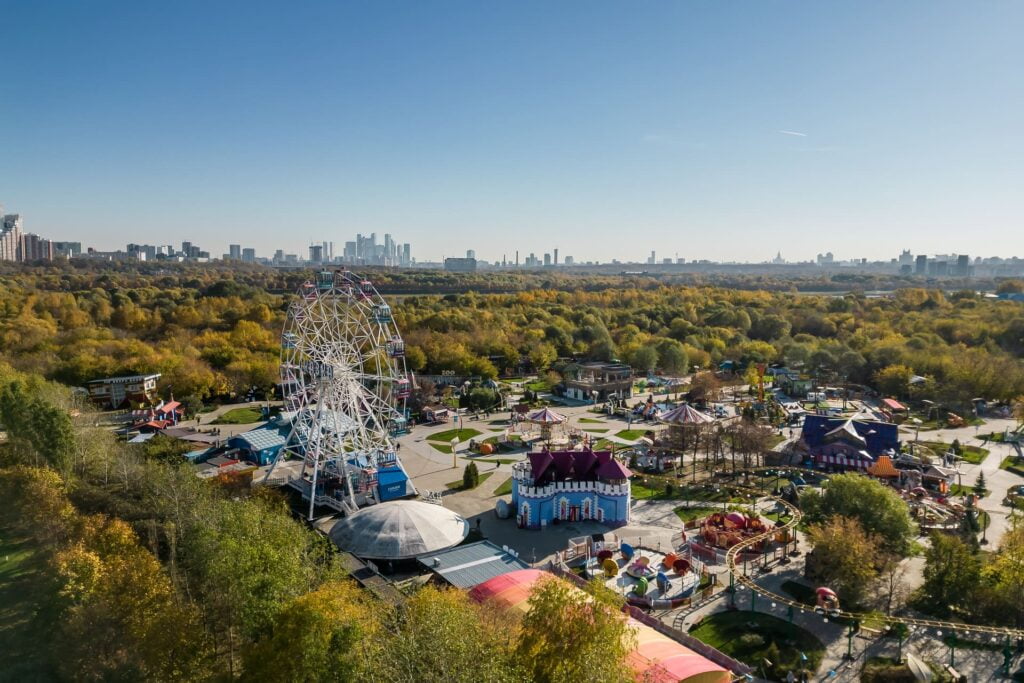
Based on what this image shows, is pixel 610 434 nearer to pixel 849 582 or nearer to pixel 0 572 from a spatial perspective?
pixel 849 582

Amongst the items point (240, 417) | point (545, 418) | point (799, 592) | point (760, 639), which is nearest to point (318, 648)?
point (760, 639)

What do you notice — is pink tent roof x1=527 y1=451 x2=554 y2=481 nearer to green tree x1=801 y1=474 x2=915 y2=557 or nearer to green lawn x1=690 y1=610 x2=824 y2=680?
green lawn x1=690 y1=610 x2=824 y2=680

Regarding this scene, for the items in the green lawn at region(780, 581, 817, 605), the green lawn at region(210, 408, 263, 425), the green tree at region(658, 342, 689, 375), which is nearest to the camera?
the green lawn at region(780, 581, 817, 605)

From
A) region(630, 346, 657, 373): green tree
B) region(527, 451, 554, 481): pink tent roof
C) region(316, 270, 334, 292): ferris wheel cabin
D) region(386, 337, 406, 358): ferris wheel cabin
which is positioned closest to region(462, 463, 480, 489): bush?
region(527, 451, 554, 481): pink tent roof

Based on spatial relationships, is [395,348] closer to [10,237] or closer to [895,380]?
[895,380]

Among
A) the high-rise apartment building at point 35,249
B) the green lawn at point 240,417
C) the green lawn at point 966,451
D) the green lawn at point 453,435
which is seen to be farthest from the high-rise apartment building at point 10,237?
the green lawn at point 966,451
